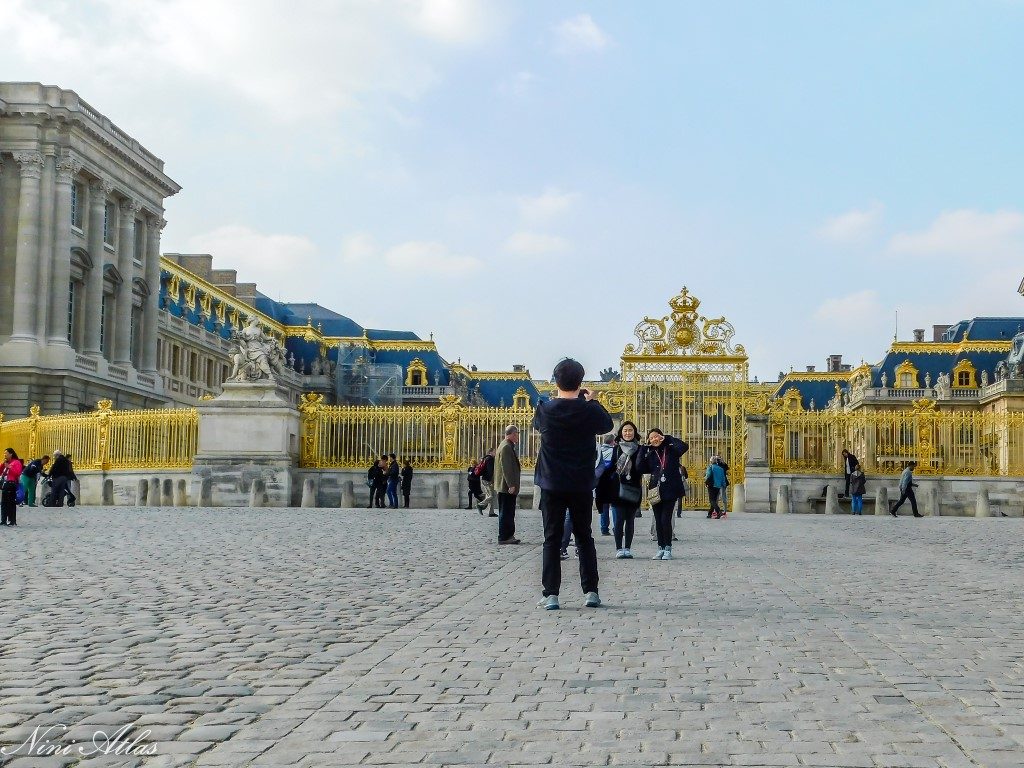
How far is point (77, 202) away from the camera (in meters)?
51.0

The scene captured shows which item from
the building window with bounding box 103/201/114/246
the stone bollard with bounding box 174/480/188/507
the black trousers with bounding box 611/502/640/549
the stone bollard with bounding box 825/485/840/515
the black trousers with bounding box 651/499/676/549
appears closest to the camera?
the black trousers with bounding box 651/499/676/549

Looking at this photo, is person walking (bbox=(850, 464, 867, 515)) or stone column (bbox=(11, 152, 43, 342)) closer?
person walking (bbox=(850, 464, 867, 515))

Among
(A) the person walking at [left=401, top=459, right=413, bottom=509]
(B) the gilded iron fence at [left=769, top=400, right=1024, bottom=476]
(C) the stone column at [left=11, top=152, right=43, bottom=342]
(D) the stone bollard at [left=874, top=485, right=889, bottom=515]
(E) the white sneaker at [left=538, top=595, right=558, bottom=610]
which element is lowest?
(E) the white sneaker at [left=538, top=595, right=558, bottom=610]

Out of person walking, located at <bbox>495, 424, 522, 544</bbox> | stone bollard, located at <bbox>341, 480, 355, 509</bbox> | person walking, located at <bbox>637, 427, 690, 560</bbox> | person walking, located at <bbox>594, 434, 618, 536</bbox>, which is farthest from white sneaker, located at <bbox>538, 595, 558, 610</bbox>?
stone bollard, located at <bbox>341, 480, 355, 509</bbox>

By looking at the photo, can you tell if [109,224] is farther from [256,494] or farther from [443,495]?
[443,495]

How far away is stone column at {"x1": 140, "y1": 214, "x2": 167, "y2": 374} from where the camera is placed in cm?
5566

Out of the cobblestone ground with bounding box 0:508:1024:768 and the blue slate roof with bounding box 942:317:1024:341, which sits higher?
the blue slate roof with bounding box 942:317:1024:341

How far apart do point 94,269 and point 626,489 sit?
41957mm

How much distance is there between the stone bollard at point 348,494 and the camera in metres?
29.7

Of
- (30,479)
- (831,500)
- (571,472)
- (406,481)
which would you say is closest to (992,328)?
(831,500)

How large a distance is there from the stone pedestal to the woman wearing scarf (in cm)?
1614

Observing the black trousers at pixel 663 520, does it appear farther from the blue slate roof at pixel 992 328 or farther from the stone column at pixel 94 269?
the blue slate roof at pixel 992 328

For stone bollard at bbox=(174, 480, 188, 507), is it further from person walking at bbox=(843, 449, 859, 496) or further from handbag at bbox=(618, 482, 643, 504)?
handbag at bbox=(618, 482, 643, 504)

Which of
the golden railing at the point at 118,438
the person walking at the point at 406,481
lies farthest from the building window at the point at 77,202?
the person walking at the point at 406,481
